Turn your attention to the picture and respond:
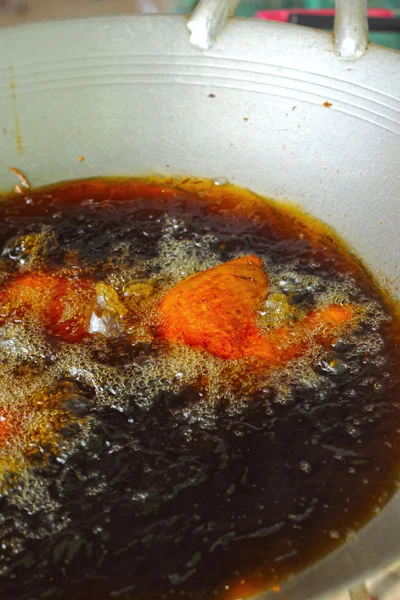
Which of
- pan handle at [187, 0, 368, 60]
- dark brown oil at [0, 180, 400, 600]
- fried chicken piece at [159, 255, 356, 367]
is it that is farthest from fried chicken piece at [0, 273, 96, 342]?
pan handle at [187, 0, 368, 60]

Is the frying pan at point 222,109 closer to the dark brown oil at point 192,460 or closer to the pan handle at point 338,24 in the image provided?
the pan handle at point 338,24

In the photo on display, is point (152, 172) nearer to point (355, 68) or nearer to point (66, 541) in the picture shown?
point (355, 68)

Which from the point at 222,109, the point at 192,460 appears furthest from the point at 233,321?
the point at 222,109

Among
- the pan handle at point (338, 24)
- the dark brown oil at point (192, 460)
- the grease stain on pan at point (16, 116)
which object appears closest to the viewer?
the dark brown oil at point (192, 460)

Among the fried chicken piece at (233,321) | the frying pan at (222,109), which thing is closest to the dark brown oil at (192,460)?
the fried chicken piece at (233,321)

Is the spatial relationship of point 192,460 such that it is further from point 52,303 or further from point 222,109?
point 222,109

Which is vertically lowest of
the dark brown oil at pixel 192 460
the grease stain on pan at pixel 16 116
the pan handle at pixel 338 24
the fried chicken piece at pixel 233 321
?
the dark brown oil at pixel 192 460
